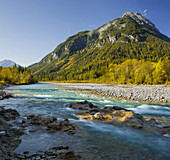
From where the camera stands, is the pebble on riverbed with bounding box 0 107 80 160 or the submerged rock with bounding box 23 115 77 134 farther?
the submerged rock with bounding box 23 115 77 134

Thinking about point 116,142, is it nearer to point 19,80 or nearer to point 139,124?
point 139,124

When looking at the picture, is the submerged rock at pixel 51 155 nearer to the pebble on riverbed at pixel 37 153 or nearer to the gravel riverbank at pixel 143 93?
the pebble on riverbed at pixel 37 153

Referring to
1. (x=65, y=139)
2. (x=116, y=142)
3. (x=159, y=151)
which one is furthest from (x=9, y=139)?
(x=159, y=151)

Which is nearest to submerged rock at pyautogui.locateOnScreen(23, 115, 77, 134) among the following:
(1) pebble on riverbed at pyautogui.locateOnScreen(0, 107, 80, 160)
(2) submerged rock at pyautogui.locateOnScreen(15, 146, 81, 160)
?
(1) pebble on riverbed at pyautogui.locateOnScreen(0, 107, 80, 160)

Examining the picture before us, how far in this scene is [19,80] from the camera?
103938 millimetres

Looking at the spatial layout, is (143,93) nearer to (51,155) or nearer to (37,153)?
(51,155)

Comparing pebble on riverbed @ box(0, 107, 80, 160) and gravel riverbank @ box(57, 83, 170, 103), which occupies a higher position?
gravel riverbank @ box(57, 83, 170, 103)

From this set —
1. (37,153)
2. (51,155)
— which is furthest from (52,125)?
(51,155)

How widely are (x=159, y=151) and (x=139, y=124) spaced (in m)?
4.06

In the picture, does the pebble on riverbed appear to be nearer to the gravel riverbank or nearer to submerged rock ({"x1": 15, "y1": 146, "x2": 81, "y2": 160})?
submerged rock ({"x1": 15, "y1": 146, "x2": 81, "y2": 160})

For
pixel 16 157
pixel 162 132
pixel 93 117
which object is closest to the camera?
pixel 16 157

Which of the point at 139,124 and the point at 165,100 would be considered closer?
the point at 139,124

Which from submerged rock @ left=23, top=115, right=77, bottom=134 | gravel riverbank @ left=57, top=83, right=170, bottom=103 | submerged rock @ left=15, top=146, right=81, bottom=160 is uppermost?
gravel riverbank @ left=57, top=83, right=170, bottom=103

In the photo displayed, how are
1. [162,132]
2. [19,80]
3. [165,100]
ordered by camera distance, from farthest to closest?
[19,80] → [165,100] → [162,132]
